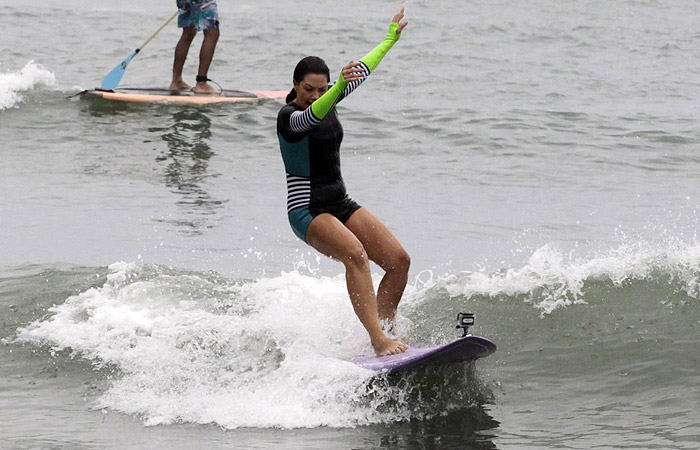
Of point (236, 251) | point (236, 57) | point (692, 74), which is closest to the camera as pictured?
point (236, 251)

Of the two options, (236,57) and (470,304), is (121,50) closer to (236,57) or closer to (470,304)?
(236,57)

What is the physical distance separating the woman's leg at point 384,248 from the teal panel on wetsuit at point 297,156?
0.40 metres

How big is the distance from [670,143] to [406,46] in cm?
866

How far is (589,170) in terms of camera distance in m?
13.7

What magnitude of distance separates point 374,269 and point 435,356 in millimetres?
3046

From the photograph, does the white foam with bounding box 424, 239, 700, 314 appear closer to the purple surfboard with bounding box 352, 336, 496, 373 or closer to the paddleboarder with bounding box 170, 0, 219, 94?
the purple surfboard with bounding box 352, 336, 496, 373

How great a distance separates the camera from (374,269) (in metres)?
9.20

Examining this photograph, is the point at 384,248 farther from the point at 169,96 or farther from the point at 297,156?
the point at 169,96

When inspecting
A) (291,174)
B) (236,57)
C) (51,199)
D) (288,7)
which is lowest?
(51,199)

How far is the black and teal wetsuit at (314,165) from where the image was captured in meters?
6.47

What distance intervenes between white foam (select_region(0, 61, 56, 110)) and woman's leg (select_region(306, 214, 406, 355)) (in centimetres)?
1147

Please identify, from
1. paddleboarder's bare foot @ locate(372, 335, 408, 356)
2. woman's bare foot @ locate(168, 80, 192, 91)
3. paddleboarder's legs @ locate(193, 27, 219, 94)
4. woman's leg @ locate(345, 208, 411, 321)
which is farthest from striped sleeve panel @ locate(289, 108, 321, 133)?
woman's bare foot @ locate(168, 80, 192, 91)

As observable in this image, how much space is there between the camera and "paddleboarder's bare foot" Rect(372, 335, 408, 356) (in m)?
6.39

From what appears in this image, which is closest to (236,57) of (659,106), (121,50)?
(121,50)
